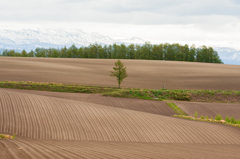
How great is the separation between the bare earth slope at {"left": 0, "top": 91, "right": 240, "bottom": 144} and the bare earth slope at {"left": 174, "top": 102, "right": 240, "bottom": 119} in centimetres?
794

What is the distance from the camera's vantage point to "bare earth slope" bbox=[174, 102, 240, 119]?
24569mm

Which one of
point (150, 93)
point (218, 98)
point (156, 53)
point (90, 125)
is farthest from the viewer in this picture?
point (156, 53)

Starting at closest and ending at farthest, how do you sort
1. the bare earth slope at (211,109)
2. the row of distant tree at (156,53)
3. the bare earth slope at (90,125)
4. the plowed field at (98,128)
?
the plowed field at (98,128) < the bare earth slope at (90,125) < the bare earth slope at (211,109) < the row of distant tree at (156,53)

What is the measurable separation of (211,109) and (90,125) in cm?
1623

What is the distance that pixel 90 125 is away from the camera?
14570 mm

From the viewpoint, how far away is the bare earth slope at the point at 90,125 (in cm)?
1325

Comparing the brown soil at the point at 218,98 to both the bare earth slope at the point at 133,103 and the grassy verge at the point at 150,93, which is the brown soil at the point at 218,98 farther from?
the bare earth slope at the point at 133,103

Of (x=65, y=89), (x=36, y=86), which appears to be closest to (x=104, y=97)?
(x=65, y=89)

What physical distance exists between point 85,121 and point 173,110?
12.6 meters

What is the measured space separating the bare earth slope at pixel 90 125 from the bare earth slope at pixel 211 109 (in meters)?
7.94

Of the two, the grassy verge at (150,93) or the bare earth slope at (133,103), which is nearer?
the bare earth slope at (133,103)

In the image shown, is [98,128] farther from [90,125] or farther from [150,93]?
[150,93]

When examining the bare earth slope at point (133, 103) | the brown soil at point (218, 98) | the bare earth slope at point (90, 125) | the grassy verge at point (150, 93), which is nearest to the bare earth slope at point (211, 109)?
the bare earth slope at point (133, 103)

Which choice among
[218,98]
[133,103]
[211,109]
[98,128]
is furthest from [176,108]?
[98,128]
